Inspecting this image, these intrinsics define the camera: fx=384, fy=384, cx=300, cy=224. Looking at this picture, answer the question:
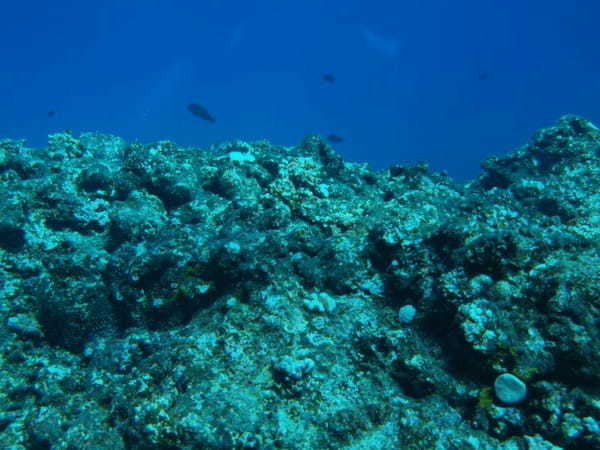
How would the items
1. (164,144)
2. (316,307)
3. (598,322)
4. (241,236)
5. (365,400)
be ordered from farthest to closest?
(164,144)
(241,236)
(316,307)
(365,400)
(598,322)

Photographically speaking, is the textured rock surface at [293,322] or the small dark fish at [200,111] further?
the small dark fish at [200,111]

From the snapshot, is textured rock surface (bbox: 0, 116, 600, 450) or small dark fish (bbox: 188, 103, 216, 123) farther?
small dark fish (bbox: 188, 103, 216, 123)

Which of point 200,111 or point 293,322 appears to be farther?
point 200,111

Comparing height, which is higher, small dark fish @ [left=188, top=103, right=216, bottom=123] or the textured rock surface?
small dark fish @ [left=188, top=103, right=216, bottom=123]

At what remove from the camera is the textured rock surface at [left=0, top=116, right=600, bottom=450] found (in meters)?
3.35

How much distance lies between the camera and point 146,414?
3.51 metres

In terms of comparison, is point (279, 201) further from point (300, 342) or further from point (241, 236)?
point (300, 342)

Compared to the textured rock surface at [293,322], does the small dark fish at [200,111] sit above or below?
above

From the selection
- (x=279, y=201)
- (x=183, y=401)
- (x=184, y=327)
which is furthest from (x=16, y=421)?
(x=279, y=201)

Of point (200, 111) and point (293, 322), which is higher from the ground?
point (200, 111)

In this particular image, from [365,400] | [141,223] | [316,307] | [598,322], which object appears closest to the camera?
[598,322]

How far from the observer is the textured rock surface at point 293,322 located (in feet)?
11.0

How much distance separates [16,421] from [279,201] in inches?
180

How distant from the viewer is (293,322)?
421 cm
